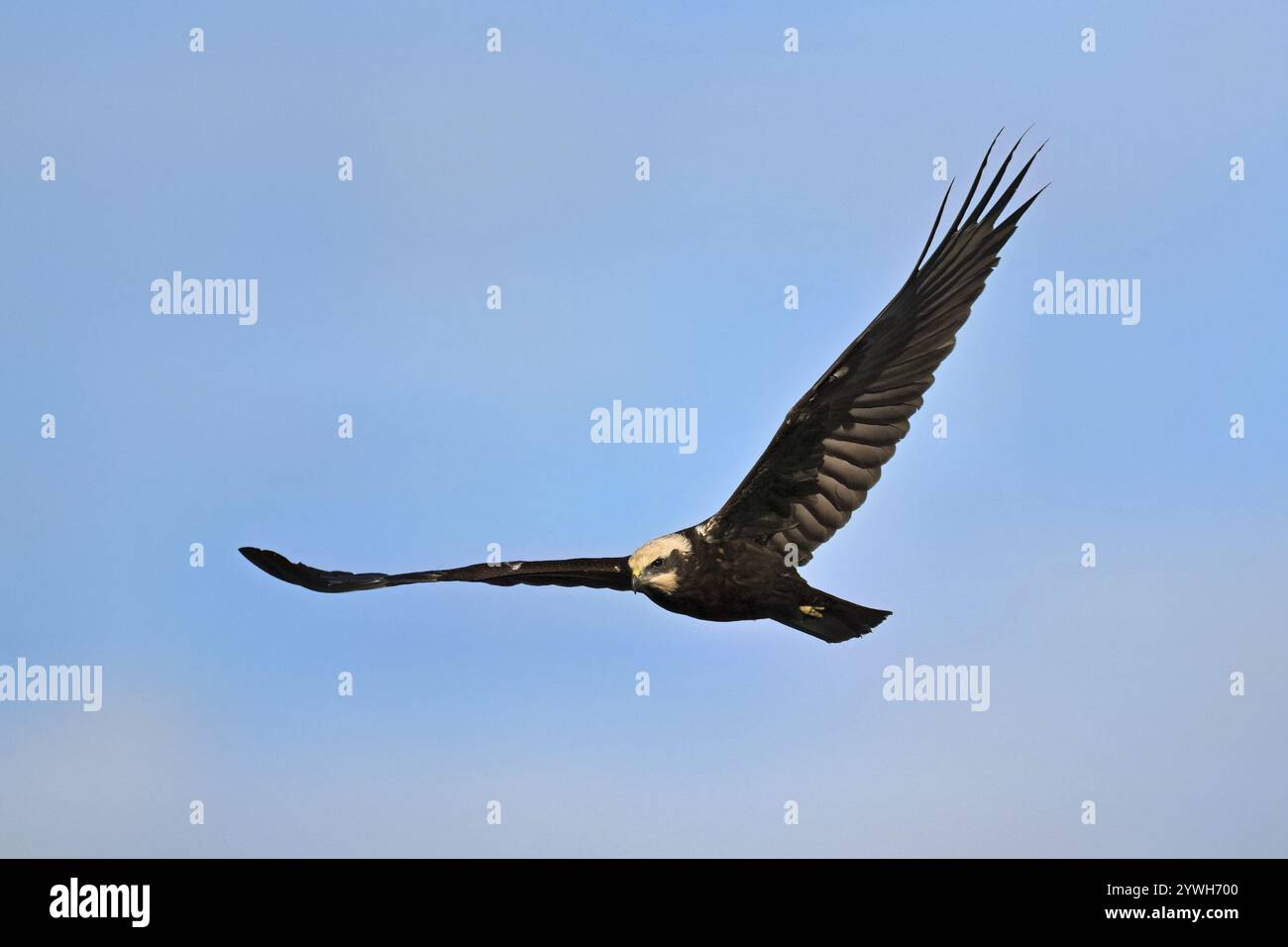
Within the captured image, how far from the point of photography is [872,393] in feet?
45.9

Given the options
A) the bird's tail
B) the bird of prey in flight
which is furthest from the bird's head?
the bird's tail

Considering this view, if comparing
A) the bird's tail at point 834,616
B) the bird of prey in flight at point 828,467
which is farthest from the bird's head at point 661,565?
the bird's tail at point 834,616

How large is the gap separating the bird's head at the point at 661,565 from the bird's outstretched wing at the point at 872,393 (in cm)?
26

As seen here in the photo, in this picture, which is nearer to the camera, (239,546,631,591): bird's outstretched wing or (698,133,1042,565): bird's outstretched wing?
(698,133,1042,565): bird's outstretched wing

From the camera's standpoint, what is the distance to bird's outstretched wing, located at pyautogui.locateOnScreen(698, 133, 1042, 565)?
1383 centimetres

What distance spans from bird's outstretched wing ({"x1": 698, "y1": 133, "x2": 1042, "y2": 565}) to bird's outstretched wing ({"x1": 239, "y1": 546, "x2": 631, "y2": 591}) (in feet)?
3.41

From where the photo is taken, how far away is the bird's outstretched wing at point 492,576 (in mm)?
14406

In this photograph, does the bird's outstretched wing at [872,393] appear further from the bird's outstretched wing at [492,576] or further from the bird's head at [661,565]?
the bird's outstretched wing at [492,576]

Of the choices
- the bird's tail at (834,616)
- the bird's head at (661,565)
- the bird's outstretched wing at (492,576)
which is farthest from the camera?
the bird's outstretched wing at (492,576)

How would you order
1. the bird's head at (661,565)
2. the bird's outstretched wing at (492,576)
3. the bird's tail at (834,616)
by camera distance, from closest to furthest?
the bird's head at (661,565) < the bird's tail at (834,616) < the bird's outstretched wing at (492,576)

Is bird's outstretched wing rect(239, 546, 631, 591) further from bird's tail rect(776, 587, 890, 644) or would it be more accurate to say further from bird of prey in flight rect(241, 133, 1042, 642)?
bird's tail rect(776, 587, 890, 644)

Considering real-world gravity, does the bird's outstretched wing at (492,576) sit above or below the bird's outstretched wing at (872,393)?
below

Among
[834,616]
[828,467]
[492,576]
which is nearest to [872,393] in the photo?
[828,467]

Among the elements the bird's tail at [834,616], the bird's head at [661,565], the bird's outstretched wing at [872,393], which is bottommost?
the bird's tail at [834,616]
